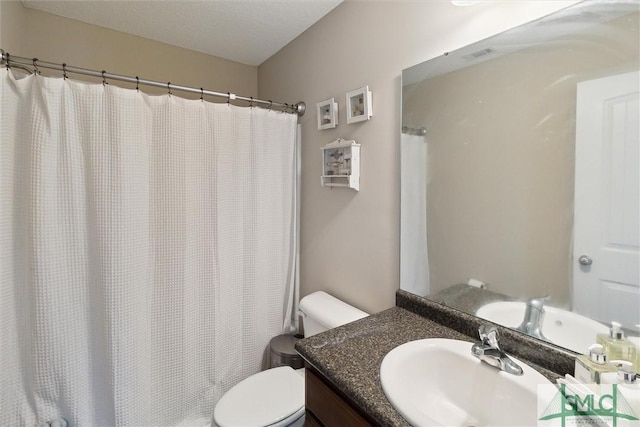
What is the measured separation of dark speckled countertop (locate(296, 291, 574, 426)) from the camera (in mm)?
722

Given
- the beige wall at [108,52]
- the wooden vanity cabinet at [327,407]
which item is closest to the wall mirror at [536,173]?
the wooden vanity cabinet at [327,407]

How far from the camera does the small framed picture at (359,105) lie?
137 centimetres

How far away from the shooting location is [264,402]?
1.25 meters

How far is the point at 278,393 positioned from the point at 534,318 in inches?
41.6

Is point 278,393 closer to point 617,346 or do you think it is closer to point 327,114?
point 617,346

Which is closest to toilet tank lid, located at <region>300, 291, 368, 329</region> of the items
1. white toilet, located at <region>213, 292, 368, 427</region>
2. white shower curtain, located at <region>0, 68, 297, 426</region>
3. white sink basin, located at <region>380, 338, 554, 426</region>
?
white toilet, located at <region>213, 292, 368, 427</region>

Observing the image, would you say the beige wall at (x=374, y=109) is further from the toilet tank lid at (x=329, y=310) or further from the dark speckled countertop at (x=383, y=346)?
the dark speckled countertop at (x=383, y=346)

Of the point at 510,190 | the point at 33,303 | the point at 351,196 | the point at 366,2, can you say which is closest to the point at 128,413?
the point at 33,303

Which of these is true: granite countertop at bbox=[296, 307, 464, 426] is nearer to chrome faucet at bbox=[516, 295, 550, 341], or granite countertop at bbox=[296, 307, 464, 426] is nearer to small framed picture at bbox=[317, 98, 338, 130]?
chrome faucet at bbox=[516, 295, 550, 341]

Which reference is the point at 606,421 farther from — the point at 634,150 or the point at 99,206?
the point at 99,206

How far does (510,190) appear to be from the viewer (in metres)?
0.93

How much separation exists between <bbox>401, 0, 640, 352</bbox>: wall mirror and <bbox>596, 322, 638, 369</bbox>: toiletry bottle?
0.04m

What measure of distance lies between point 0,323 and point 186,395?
0.87 metres

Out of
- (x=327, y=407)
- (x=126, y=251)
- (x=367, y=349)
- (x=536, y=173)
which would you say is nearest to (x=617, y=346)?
(x=536, y=173)
